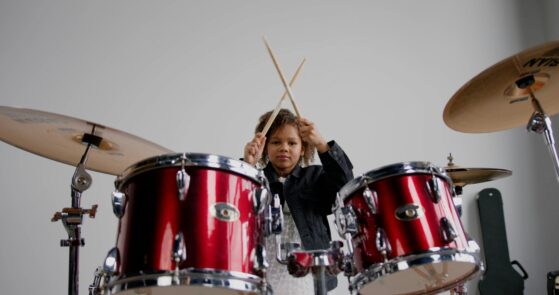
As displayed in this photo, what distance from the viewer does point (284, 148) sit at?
6.01 feet

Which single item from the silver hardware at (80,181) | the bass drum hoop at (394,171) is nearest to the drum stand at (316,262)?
the bass drum hoop at (394,171)

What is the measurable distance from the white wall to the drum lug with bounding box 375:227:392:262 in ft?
3.63

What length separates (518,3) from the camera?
3.07 metres

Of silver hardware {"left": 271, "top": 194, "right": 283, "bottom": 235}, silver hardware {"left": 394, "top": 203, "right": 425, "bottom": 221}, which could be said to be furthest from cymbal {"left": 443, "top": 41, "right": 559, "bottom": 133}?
silver hardware {"left": 271, "top": 194, "right": 283, "bottom": 235}

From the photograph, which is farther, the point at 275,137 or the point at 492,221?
the point at 492,221

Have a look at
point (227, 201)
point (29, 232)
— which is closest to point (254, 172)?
point (227, 201)

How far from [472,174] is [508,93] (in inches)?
18.7

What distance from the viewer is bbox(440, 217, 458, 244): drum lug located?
121 cm

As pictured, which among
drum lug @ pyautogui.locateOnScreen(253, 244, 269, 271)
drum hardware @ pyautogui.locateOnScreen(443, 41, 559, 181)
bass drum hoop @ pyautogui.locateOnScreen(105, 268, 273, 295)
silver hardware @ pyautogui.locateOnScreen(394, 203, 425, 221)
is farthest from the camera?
drum hardware @ pyautogui.locateOnScreen(443, 41, 559, 181)

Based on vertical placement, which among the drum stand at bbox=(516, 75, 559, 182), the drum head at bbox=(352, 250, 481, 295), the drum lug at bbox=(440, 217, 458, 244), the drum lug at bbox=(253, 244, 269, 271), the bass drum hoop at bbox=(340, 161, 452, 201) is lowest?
the drum head at bbox=(352, 250, 481, 295)

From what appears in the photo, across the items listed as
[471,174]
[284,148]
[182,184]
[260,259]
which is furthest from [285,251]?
[471,174]

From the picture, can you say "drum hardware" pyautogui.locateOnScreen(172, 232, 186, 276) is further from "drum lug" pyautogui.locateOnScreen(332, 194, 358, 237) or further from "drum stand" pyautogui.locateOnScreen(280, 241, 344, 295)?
"drum lug" pyautogui.locateOnScreen(332, 194, 358, 237)

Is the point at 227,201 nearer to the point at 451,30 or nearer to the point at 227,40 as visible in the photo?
the point at 227,40

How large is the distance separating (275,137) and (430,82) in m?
1.24
